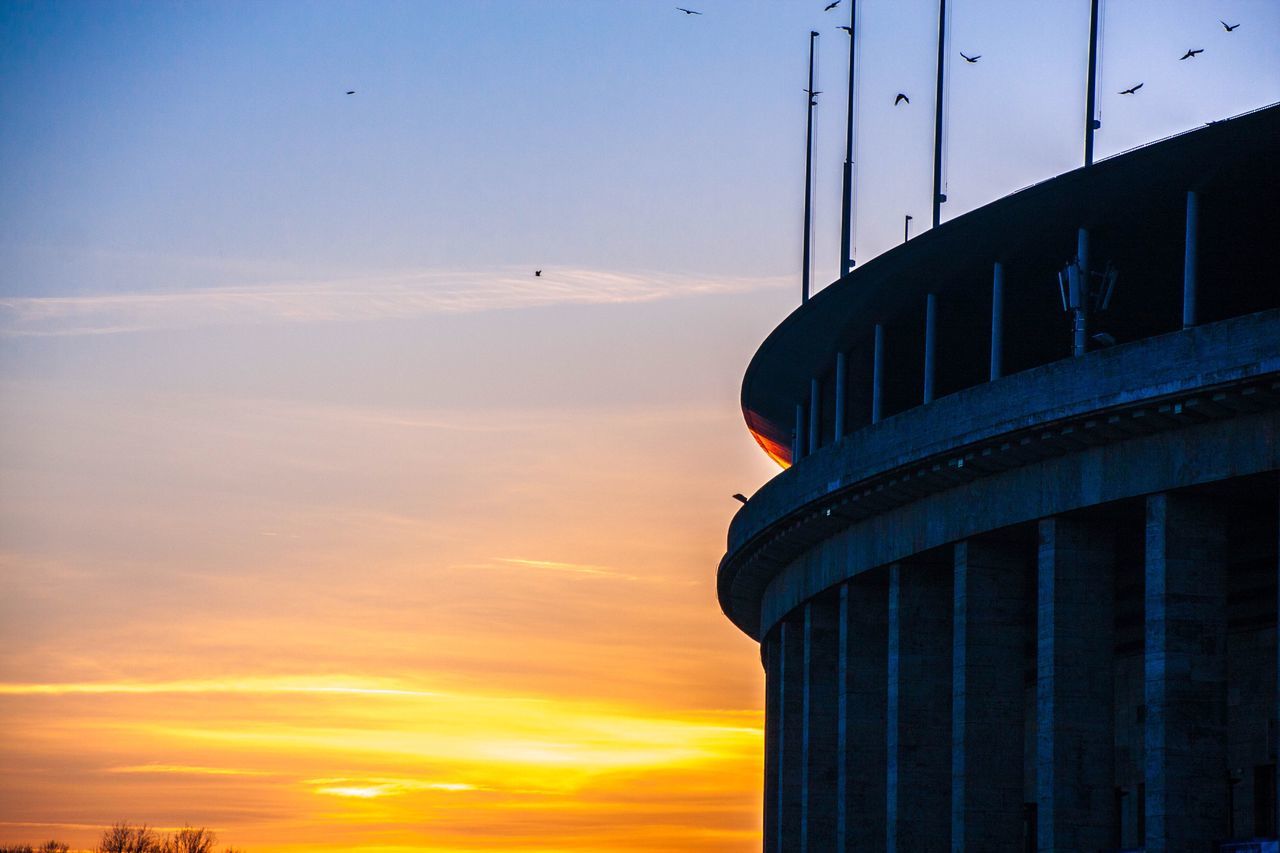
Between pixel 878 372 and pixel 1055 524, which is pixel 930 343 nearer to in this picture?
pixel 878 372

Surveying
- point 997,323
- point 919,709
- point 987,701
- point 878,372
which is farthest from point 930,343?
point 987,701

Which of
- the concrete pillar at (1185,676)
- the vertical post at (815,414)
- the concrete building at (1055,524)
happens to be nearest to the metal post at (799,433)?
the vertical post at (815,414)

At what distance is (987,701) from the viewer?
48312 mm

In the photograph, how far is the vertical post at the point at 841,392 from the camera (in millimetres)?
57619

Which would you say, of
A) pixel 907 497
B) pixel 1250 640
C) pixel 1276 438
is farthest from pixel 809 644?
pixel 1276 438

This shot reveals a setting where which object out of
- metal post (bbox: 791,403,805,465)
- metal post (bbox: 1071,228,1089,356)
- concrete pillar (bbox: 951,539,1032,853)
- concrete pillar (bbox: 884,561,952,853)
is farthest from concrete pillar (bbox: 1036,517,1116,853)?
metal post (bbox: 791,403,805,465)

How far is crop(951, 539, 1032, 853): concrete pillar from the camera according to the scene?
47750 mm

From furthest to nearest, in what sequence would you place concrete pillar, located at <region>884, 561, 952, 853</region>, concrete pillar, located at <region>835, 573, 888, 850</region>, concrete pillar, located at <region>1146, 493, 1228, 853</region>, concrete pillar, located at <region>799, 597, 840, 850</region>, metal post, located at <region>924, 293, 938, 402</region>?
concrete pillar, located at <region>799, 597, 840, 850</region>, concrete pillar, located at <region>835, 573, 888, 850</region>, metal post, located at <region>924, 293, 938, 402</region>, concrete pillar, located at <region>884, 561, 952, 853</region>, concrete pillar, located at <region>1146, 493, 1228, 853</region>

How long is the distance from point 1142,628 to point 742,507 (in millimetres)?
14789

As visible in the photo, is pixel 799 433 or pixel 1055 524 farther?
pixel 799 433

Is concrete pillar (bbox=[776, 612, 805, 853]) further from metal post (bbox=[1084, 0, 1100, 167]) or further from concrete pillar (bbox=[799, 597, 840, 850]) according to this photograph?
metal post (bbox=[1084, 0, 1100, 167])

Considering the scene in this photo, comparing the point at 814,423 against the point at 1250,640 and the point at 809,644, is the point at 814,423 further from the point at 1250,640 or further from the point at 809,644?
the point at 1250,640

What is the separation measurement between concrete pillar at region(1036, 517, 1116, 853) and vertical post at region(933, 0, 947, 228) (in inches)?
483

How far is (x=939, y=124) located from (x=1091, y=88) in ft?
26.1
